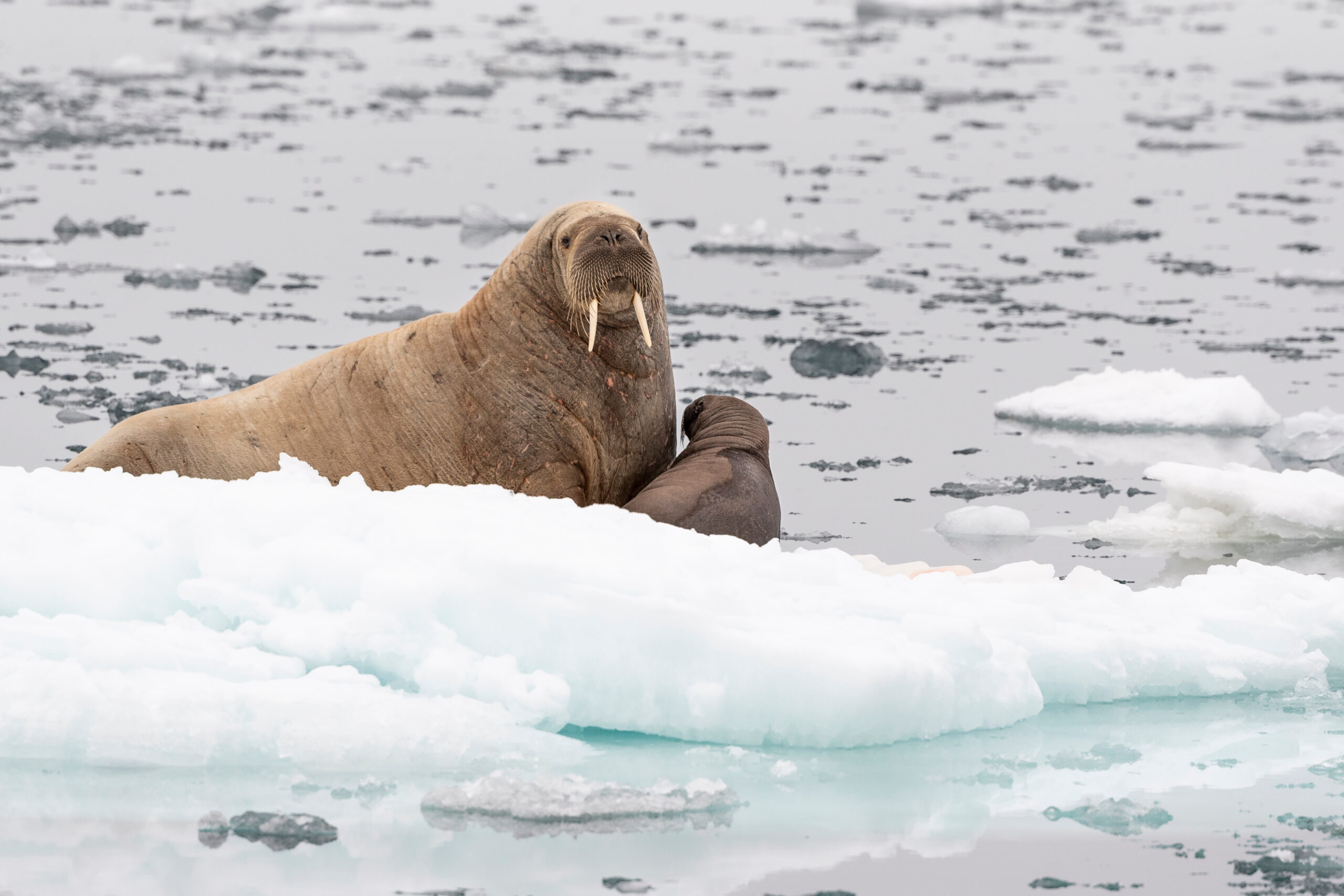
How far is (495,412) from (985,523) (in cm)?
191

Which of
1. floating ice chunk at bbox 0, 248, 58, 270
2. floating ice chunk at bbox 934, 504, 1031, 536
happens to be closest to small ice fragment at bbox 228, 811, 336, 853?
floating ice chunk at bbox 934, 504, 1031, 536

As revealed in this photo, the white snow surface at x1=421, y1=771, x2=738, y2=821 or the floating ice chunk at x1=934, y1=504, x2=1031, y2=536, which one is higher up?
the white snow surface at x1=421, y1=771, x2=738, y2=821

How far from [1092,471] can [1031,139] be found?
12.1 meters

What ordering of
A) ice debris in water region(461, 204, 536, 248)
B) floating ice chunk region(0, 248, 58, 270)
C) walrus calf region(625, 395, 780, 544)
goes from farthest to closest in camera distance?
1. ice debris in water region(461, 204, 536, 248)
2. floating ice chunk region(0, 248, 58, 270)
3. walrus calf region(625, 395, 780, 544)

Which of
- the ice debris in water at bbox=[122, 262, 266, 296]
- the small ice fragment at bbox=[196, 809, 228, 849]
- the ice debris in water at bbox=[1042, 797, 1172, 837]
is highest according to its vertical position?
the ice debris in water at bbox=[122, 262, 266, 296]

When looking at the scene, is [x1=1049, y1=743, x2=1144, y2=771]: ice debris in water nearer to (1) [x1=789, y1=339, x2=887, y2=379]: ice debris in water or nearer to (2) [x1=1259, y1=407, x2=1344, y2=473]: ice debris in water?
(2) [x1=1259, y1=407, x2=1344, y2=473]: ice debris in water

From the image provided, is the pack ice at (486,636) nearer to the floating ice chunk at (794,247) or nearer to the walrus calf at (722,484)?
the walrus calf at (722,484)

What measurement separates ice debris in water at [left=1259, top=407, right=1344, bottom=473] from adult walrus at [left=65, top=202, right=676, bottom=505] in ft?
9.90

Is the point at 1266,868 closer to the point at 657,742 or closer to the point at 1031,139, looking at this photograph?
the point at 657,742

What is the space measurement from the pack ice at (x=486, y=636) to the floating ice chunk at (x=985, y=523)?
1671 millimetres

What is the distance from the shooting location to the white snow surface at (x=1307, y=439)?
788cm

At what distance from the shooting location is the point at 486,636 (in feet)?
14.8

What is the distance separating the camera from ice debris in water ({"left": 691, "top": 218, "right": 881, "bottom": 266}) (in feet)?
43.9

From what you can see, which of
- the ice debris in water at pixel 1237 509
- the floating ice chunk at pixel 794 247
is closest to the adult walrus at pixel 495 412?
the ice debris in water at pixel 1237 509
